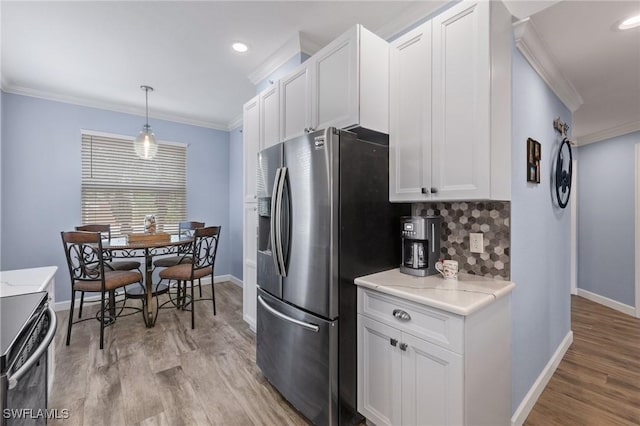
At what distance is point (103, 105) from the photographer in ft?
13.4

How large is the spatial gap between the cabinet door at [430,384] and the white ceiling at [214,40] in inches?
78.4

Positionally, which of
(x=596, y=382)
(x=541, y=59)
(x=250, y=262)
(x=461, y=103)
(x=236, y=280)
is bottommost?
(x=596, y=382)

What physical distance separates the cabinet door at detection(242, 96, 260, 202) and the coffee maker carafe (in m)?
1.67

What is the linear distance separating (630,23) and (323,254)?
2498 millimetres

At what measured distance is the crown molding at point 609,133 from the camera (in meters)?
3.75

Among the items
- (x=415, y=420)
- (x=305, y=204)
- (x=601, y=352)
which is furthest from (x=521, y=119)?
(x=601, y=352)

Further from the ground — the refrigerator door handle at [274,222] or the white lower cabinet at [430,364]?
the refrigerator door handle at [274,222]

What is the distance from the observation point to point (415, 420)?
1492 mm

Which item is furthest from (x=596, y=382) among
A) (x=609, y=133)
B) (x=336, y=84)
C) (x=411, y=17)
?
(x=609, y=133)

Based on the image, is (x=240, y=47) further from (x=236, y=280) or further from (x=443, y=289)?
(x=236, y=280)

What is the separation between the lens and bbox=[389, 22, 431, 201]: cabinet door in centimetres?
178

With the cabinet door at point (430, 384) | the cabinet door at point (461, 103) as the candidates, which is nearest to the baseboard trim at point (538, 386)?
the cabinet door at point (430, 384)

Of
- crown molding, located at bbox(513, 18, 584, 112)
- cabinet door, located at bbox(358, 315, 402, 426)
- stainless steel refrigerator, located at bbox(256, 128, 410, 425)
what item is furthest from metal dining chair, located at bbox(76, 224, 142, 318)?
crown molding, located at bbox(513, 18, 584, 112)

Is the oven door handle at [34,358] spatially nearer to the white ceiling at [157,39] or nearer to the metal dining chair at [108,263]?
the metal dining chair at [108,263]
